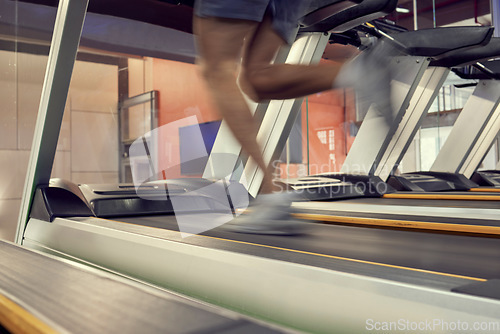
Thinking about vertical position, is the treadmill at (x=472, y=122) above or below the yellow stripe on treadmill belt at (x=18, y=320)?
above

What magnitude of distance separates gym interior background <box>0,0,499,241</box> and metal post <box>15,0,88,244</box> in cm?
68

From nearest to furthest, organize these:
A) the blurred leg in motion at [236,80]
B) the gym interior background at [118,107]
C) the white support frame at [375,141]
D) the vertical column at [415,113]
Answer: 1. the blurred leg in motion at [236,80]
2. the gym interior background at [118,107]
3. the white support frame at [375,141]
4. the vertical column at [415,113]

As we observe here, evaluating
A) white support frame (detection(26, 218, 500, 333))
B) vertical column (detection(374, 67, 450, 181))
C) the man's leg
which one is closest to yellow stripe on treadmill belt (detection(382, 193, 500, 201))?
vertical column (detection(374, 67, 450, 181))

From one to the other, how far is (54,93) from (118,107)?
10.0 ft

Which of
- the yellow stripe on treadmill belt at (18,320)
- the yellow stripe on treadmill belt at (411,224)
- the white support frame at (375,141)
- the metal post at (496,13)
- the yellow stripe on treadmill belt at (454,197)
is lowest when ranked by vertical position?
the yellow stripe on treadmill belt at (454,197)

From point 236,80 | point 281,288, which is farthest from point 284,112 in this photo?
point 281,288

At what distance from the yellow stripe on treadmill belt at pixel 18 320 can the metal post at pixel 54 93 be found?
137cm

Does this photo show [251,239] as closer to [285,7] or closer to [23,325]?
[23,325]

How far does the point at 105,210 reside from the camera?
84.3 inches

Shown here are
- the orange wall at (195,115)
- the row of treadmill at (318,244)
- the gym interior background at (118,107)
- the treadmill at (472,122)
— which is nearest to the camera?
the row of treadmill at (318,244)

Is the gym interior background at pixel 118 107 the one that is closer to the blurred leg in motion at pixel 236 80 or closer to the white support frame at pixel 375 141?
the white support frame at pixel 375 141

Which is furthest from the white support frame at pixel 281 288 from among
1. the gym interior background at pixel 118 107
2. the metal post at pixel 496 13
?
the metal post at pixel 496 13

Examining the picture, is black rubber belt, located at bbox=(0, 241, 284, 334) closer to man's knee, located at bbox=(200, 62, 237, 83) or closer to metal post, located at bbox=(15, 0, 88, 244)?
man's knee, located at bbox=(200, 62, 237, 83)

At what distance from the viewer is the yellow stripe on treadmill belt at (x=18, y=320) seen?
0.69m
